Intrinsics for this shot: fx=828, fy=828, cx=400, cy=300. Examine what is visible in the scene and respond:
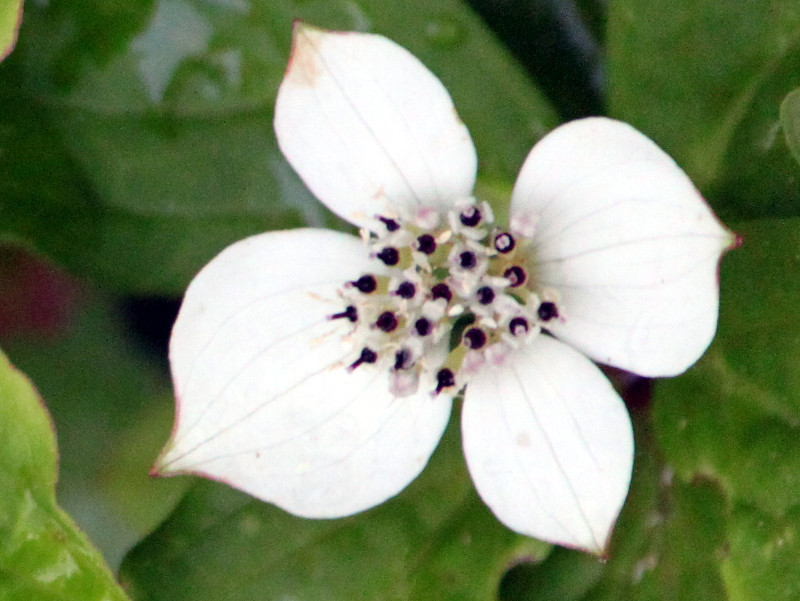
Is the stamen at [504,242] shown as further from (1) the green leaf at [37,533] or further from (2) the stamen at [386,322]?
(1) the green leaf at [37,533]

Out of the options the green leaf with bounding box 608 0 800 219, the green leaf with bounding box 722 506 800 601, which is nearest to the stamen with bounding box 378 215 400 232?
the green leaf with bounding box 608 0 800 219

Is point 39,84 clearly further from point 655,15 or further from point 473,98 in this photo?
point 655,15

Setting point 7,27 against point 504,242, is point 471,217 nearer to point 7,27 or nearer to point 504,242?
point 504,242

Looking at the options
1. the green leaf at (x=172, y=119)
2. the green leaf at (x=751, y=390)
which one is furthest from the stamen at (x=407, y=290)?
the green leaf at (x=751, y=390)

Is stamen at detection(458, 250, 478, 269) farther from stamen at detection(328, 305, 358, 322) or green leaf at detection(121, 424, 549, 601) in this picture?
green leaf at detection(121, 424, 549, 601)

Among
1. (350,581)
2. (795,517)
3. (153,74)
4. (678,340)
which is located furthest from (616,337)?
(153,74)

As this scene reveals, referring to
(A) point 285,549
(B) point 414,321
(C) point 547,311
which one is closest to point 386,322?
(B) point 414,321
